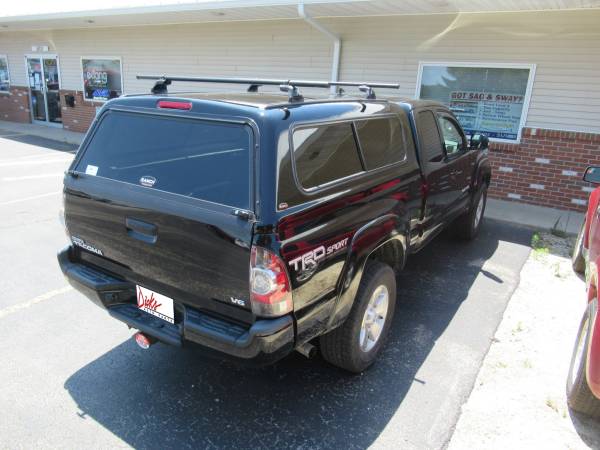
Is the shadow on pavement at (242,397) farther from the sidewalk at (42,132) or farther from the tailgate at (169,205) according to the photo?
the sidewalk at (42,132)

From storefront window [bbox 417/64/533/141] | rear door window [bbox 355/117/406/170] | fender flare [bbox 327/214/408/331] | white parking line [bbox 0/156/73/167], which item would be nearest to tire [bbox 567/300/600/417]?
fender flare [bbox 327/214/408/331]

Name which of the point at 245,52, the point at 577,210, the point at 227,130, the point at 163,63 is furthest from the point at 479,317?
the point at 163,63

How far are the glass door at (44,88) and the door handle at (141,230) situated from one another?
583 inches

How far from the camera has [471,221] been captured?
587 centimetres

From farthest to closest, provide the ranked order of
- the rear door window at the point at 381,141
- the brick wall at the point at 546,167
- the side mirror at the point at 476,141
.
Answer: the brick wall at the point at 546,167, the side mirror at the point at 476,141, the rear door window at the point at 381,141

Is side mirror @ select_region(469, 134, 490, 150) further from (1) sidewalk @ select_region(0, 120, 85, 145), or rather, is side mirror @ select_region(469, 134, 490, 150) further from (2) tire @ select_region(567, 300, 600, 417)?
(1) sidewalk @ select_region(0, 120, 85, 145)

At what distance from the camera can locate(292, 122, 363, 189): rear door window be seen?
2570mm

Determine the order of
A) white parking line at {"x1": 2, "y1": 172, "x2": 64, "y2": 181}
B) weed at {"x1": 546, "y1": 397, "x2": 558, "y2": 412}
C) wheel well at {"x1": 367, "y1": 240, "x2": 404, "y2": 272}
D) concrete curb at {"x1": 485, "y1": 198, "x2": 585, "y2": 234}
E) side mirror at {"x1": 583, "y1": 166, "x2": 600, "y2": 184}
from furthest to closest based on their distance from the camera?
white parking line at {"x1": 2, "y1": 172, "x2": 64, "y2": 181}, concrete curb at {"x1": 485, "y1": 198, "x2": 585, "y2": 234}, side mirror at {"x1": 583, "y1": 166, "x2": 600, "y2": 184}, wheel well at {"x1": 367, "y1": 240, "x2": 404, "y2": 272}, weed at {"x1": 546, "y1": 397, "x2": 558, "y2": 412}

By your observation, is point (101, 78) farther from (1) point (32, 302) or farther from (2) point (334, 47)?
(1) point (32, 302)

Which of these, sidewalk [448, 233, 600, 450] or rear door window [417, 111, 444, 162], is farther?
rear door window [417, 111, 444, 162]

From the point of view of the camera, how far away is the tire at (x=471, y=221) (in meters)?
5.82

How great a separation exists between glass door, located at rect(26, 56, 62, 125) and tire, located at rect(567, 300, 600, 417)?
16.4 metres

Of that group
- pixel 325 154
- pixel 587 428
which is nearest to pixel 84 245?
pixel 325 154

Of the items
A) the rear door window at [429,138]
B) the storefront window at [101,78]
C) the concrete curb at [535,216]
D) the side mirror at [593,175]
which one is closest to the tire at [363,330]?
the rear door window at [429,138]
